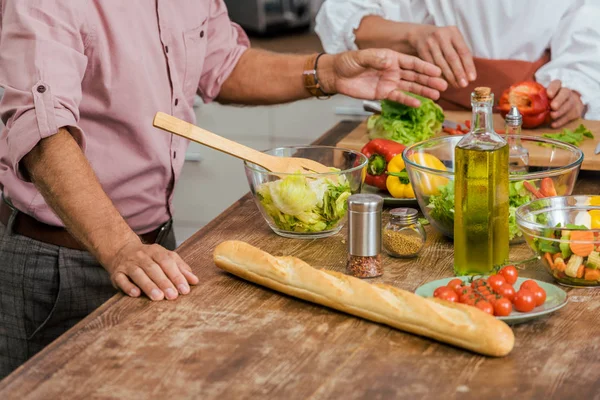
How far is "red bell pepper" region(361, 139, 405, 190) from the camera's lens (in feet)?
6.07

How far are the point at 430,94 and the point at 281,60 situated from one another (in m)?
0.41

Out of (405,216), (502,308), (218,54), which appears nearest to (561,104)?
(218,54)

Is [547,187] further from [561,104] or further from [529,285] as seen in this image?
[561,104]

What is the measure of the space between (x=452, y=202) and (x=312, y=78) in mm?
747

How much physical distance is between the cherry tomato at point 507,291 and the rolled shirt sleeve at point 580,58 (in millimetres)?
1343

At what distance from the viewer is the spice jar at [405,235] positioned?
1.48 metres

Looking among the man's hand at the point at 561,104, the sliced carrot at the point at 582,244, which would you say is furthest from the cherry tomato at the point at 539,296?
the man's hand at the point at 561,104

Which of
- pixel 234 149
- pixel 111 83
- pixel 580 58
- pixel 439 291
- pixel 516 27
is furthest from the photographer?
pixel 516 27

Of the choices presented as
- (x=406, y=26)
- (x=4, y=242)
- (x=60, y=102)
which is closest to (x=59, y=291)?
(x=4, y=242)

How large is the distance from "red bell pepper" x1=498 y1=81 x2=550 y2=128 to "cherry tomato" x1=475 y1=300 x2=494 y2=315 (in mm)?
1142

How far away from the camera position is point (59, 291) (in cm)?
185

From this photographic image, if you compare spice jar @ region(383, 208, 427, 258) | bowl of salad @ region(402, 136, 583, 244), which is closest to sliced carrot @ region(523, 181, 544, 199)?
bowl of salad @ region(402, 136, 583, 244)

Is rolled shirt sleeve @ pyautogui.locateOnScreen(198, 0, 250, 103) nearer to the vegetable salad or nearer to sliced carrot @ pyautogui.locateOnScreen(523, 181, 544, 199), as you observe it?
sliced carrot @ pyautogui.locateOnScreen(523, 181, 544, 199)

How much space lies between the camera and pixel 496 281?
127 centimetres
